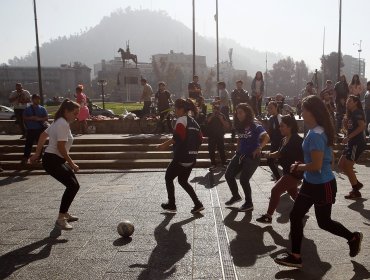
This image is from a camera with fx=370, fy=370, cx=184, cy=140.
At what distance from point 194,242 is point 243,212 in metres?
1.71

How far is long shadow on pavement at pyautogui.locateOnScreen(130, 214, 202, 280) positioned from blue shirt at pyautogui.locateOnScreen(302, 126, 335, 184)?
1859mm

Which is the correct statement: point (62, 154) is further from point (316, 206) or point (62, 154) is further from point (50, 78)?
point (50, 78)

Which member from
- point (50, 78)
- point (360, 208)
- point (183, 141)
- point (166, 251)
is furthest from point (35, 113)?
point (50, 78)

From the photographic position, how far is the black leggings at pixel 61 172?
5.67 m

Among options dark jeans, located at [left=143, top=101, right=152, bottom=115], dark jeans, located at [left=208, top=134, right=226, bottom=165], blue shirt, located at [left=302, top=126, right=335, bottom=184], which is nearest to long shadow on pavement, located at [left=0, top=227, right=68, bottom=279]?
blue shirt, located at [left=302, top=126, right=335, bottom=184]

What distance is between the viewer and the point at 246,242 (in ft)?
16.8

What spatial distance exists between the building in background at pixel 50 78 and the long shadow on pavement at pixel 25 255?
3620 inches

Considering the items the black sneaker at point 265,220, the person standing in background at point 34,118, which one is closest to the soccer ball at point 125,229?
the black sneaker at point 265,220

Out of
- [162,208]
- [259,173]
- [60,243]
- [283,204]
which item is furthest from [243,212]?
[259,173]

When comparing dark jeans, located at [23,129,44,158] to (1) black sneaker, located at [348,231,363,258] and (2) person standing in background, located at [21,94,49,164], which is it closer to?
(2) person standing in background, located at [21,94,49,164]

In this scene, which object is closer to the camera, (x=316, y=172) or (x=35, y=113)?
(x=316, y=172)

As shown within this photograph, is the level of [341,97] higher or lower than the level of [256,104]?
higher

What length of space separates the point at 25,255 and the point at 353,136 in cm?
590

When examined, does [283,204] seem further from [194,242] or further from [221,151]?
[221,151]
